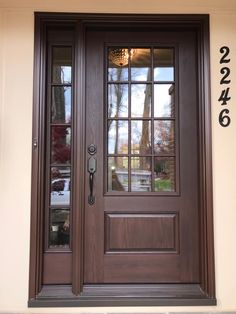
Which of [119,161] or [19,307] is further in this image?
[119,161]

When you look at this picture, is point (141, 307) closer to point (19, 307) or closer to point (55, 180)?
point (19, 307)

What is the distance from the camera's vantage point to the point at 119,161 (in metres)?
2.31

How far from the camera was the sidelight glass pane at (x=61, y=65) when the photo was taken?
231 centimetres

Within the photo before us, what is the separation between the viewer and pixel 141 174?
7.57 ft

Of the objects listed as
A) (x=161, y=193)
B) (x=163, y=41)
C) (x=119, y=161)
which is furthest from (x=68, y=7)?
(x=161, y=193)

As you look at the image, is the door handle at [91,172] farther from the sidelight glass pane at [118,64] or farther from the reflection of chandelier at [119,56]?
the reflection of chandelier at [119,56]

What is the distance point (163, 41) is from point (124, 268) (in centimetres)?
166

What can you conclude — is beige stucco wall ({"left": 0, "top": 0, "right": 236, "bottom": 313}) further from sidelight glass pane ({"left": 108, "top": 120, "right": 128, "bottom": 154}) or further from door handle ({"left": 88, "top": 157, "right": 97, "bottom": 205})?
sidelight glass pane ({"left": 108, "top": 120, "right": 128, "bottom": 154})

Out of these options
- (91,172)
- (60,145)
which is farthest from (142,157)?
(60,145)

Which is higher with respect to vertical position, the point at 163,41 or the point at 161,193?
the point at 163,41

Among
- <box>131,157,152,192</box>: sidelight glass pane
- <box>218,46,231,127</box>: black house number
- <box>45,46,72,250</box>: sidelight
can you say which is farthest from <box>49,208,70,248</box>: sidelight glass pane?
<box>218,46,231,127</box>: black house number

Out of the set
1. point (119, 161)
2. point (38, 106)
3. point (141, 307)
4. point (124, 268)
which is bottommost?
point (141, 307)

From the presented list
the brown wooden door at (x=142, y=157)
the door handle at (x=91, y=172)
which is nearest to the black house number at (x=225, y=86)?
the brown wooden door at (x=142, y=157)

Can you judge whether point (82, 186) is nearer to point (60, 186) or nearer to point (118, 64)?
point (60, 186)
